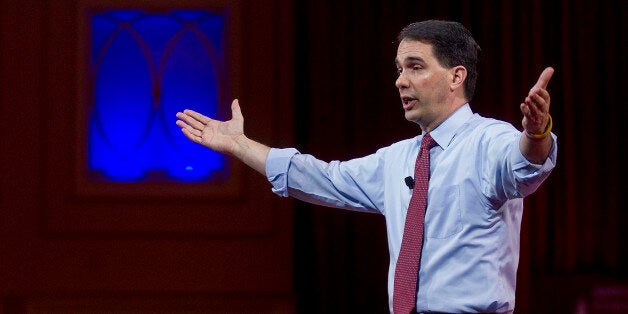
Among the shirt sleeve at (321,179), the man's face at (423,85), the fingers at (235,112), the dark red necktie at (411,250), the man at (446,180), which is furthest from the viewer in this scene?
the fingers at (235,112)

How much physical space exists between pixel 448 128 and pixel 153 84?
1.71 metres

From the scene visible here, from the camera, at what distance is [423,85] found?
5.74 ft

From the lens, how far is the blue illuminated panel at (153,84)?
3094 mm

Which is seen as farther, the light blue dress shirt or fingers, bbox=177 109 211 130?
fingers, bbox=177 109 211 130

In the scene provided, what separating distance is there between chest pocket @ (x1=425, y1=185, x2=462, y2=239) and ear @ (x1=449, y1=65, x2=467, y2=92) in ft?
0.91

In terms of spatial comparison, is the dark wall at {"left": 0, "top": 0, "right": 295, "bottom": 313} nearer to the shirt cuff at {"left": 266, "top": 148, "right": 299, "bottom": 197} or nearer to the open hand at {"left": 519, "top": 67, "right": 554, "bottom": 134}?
the shirt cuff at {"left": 266, "top": 148, "right": 299, "bottom": 197}

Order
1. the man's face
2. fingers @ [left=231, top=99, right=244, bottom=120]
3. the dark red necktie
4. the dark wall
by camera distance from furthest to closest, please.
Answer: the dark wall, fingers @ [left=231, top=99, right=244, bottom=120], the man's face, the dark red necktie

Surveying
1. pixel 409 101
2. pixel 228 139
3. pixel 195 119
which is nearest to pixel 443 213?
pixel 409 101

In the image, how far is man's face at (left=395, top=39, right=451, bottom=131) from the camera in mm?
1745

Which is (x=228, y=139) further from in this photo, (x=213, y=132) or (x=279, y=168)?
(x=279, y=168)

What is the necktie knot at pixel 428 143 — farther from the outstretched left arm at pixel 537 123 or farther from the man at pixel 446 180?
the outstretched left arm at pixel 537 123

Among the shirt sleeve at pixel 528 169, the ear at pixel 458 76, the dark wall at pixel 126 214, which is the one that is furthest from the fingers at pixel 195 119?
the dark wall at pixel 126 214

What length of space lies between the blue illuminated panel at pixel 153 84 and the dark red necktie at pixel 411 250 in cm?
157

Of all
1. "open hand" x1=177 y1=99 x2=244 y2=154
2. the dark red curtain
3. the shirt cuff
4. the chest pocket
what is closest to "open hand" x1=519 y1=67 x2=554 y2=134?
the chest pocket
